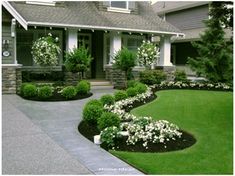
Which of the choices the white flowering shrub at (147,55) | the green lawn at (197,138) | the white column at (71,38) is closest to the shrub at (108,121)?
the green lawn at (197,138)

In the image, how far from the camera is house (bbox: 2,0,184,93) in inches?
584

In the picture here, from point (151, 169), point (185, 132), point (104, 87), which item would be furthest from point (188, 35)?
point (151, 169)

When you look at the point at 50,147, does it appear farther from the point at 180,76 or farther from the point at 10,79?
the point at 180,76

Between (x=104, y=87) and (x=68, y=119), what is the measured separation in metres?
7.96

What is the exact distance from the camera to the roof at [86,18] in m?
16.0

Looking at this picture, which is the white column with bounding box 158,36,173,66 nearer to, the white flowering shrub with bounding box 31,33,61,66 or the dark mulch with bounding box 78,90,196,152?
the white flowering shrub with bounding box 31,33,61,66

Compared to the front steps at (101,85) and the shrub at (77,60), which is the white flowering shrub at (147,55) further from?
the shrub at (77,60)

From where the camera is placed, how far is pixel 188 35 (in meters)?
26.9

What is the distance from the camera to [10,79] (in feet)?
46.8

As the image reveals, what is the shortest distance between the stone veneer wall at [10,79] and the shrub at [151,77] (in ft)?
20.7

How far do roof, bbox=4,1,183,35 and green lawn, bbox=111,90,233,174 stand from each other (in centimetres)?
660

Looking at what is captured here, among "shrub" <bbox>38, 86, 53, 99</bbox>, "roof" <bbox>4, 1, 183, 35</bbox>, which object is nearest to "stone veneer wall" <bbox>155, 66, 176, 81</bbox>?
"roof" <bbox>4, 1, 183, 35</bbox>

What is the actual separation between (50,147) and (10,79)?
831cm

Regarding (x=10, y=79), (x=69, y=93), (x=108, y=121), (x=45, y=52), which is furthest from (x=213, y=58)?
(x=108, y=121)
